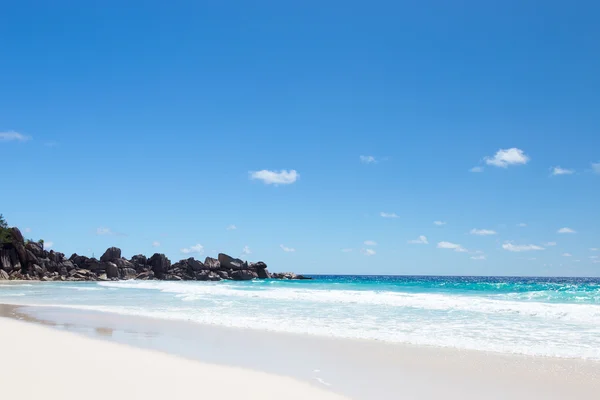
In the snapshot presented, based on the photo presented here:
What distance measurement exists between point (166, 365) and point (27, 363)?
2106 mm

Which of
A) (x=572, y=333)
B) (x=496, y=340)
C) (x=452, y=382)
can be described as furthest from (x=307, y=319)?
(x=452, y=382)

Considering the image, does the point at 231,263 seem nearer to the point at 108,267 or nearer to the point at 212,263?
the point at 212,263

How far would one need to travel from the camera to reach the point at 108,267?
Answer: 69688 millimetres

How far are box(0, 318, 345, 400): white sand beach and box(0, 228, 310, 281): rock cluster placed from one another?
57433 millimetres

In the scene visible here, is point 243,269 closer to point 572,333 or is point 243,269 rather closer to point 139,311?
point 139,311

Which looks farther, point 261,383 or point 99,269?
point 99,269

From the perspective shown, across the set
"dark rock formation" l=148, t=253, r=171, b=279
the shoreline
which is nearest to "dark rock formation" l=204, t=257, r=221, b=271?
"dark rock formation" l=148, t=253, r=171, b=279

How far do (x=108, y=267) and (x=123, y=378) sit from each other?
68.3 meters

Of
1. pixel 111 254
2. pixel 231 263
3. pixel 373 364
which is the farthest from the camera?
pixel 231 263

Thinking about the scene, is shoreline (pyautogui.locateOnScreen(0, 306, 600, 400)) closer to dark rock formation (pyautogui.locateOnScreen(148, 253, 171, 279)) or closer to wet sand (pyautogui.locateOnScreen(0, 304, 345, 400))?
wet sand (pyautogui.locateOnScreen(0, 304, 345, 400))

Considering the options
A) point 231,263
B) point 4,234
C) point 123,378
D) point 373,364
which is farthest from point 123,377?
point 231,263

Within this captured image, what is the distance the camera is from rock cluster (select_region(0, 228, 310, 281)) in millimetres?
62000

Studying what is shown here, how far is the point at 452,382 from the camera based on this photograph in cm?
730

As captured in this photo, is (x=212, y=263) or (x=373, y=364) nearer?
(x=373, y=364)
